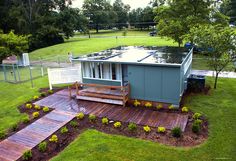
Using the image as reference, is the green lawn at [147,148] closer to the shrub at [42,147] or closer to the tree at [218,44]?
the shrub at [42,147]

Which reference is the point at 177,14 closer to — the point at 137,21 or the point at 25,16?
the point at 25,16

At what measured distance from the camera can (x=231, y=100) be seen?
32.1 ft

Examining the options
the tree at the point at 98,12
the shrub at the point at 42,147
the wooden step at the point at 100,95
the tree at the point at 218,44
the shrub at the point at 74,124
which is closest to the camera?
the shrub at the point at 42,147

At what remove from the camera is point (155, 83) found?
356 inches

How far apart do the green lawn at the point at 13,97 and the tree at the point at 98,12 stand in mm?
48557

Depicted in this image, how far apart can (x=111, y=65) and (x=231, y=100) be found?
6.31 metres

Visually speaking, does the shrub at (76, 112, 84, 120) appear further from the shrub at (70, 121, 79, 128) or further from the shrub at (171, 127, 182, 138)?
the shrub at (171, 127, 182, 138)

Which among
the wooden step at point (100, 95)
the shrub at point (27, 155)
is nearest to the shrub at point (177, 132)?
the wooden step at point (100, 95)

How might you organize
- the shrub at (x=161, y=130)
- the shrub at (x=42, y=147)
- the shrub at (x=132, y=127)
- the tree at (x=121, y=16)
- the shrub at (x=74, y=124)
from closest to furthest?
the shrub at (x=42, y=147) → the shrub at (x=161, y=130) → the shrub at (x=132, y=127) → the shrub at (x=74, y=124) → the tree at (x=121, y=16)

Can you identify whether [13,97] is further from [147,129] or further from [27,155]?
[147,129]

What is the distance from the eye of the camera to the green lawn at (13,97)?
341 inches

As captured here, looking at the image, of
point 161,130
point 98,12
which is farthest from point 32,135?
point 98,12

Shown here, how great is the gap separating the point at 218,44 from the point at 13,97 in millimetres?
11883

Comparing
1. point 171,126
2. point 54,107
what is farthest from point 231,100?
point 54,107
